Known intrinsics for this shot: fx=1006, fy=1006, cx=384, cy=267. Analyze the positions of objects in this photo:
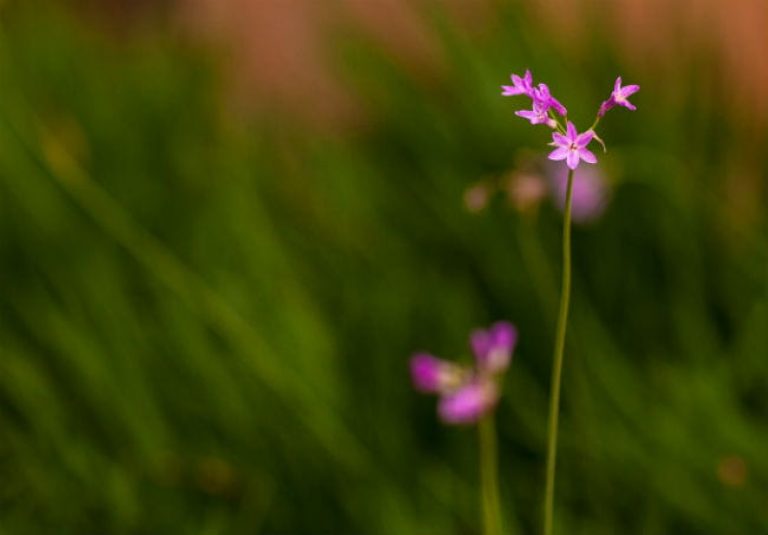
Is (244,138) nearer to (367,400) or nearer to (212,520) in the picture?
(367,400)

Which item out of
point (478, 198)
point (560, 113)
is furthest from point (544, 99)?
point (478, 198)

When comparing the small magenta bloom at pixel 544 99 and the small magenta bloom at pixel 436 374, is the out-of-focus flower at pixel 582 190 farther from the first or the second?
the small magenta bloom at pixel 544 99

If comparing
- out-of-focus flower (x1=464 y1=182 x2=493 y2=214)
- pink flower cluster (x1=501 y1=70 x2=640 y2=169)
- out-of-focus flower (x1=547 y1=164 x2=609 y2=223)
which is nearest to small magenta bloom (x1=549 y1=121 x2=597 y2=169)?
pink flower cluster (x1=501 y1=70 x2=640 y2=169)

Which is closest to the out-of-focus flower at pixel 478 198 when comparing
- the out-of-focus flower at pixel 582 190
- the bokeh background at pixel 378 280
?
the bokeh background at pixel 378 280

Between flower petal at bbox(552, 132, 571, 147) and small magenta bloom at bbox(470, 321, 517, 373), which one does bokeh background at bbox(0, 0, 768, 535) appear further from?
flower petal at bbox(552, 132, 571, 147)

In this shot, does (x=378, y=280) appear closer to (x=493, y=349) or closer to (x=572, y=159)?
(x=493, y=349)
